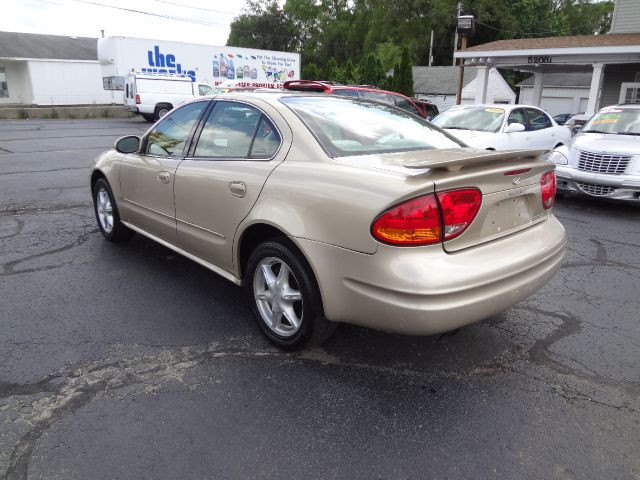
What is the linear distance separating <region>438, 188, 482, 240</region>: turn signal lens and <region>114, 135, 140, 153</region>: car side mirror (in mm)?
3131

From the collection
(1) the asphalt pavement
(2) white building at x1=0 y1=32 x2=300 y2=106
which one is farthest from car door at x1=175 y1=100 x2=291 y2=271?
(2) white building at x1=0 y1=32 x2=300 y2=106

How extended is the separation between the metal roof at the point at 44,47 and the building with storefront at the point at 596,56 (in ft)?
105

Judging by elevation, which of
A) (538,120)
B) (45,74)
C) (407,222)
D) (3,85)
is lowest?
(407,222)

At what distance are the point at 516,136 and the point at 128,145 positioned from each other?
23.8 feet

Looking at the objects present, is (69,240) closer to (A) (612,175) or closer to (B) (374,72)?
(A) (612,175)

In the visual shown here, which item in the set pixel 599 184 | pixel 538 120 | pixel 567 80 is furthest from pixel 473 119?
pixel 567 80

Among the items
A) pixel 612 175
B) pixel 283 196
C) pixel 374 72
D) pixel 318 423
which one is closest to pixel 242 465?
pixel 318 423

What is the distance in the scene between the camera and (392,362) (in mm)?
3178

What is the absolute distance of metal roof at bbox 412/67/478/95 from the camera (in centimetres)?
4300

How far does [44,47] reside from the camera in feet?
130

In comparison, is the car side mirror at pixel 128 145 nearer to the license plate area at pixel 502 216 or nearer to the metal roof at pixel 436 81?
the license plate area at pixel 502 216

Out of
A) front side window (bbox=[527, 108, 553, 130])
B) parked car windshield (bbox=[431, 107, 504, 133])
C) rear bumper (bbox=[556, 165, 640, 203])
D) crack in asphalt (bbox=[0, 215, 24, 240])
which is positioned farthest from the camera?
front side window (bbox=[527, 108, 553, 130])

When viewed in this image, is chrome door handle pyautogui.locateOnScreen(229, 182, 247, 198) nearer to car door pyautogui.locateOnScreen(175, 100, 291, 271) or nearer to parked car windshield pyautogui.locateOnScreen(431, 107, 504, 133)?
car door pyautogui.locateOnScreen(175, 100, 291, 271)

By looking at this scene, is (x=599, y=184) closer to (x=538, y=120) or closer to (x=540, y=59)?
(x=538, y=120)
